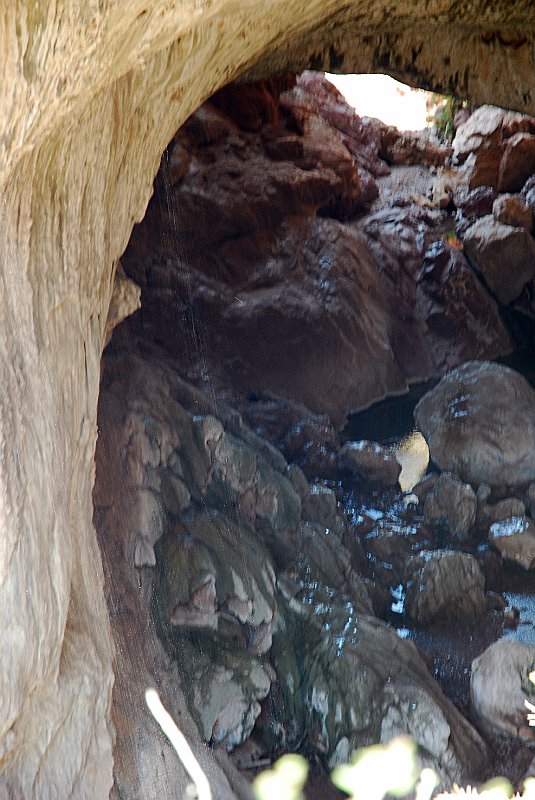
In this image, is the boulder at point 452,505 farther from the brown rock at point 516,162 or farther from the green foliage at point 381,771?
the brown rock at point 516,162

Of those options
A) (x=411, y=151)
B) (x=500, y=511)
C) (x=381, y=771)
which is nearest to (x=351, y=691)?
(x=381, y=771)

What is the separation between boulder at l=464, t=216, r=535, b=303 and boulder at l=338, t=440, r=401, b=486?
415 cm

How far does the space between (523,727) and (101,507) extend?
9.98ft

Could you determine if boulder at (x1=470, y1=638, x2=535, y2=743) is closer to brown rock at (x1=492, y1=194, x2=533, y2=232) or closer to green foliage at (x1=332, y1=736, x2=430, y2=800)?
green foliage at (x1=332, y1=736, x2=430, y2=800)

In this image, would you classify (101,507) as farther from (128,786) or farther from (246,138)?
(246,138)

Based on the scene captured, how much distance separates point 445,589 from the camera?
20.0 feet

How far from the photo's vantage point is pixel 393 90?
1410 centimetres

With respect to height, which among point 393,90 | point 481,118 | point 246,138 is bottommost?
point 246,138

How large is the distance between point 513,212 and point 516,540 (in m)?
6.32

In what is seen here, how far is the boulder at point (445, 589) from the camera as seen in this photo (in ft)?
19.7

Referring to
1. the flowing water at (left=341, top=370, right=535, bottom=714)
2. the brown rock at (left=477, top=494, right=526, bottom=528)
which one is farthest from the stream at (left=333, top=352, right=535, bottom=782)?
the brown rock at (left=477, top=494, right=526, bottom=528)

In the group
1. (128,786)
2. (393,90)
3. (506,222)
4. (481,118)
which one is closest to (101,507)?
(128,786)

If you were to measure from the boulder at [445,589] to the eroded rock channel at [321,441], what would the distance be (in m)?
0.02

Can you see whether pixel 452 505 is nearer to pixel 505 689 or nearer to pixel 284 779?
pixel 505 689
